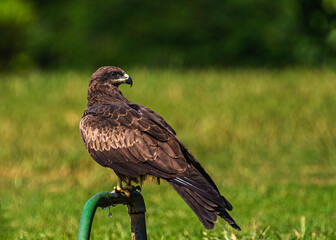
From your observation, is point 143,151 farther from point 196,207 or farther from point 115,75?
point 115,75

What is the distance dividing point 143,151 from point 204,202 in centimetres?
75

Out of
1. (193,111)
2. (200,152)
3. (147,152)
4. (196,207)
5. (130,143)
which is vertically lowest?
(196,207)

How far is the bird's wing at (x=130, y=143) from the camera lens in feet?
15.6

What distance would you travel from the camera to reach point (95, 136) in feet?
16.9

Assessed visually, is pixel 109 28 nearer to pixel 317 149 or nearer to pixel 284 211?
pixel 317 149

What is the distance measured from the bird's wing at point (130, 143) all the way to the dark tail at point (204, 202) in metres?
0.18

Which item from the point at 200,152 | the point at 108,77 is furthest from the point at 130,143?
the point at 200,152

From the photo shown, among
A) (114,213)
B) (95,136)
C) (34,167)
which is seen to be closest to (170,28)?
(34,167)

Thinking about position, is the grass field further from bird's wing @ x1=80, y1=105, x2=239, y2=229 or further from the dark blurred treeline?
the dark blurred treeline

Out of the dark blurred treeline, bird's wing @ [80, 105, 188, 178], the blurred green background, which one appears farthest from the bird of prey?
the dark blurred treeline

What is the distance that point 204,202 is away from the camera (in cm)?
438

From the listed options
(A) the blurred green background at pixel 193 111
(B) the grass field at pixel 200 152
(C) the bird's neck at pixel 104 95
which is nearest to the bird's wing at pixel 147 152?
(C) the bird's neck at pixel 104 95

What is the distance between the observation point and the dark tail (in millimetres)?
4316

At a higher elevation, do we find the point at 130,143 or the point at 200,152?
the point at 200,152
